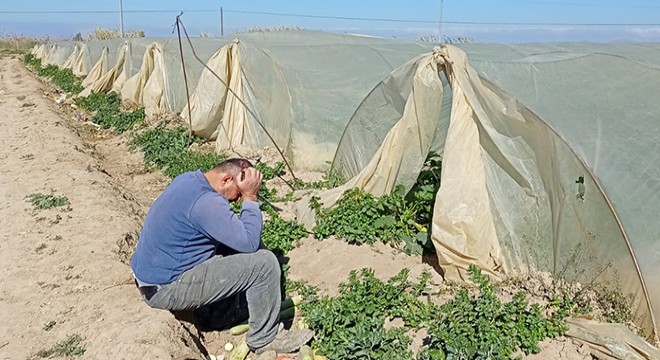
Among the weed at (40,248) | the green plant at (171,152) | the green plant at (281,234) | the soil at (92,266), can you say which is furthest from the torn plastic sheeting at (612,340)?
the green plant at (171,152)

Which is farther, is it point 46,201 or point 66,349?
point 46,201

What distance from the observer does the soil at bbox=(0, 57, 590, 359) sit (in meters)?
3.83

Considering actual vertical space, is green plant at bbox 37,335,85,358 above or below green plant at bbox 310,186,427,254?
below

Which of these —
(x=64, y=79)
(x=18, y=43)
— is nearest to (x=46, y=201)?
(x=64, y=79)

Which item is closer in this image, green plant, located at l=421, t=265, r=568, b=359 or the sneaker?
green plant, located at l=421, t=265, r=568, b=359

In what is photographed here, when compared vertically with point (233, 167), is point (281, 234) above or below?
below

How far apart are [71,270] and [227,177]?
195cm

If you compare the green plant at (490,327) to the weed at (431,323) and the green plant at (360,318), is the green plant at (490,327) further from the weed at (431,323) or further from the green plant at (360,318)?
the green plant at (360,318)

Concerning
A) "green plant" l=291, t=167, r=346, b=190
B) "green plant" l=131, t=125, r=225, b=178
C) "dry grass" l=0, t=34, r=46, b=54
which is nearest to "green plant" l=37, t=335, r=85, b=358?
"green plant" l=291, t=167, r=346, b=190

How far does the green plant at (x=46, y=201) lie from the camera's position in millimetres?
6527

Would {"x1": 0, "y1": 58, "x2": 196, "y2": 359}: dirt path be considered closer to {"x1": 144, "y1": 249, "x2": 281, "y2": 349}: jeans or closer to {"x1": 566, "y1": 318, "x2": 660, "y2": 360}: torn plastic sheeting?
{"x1": 144, "y1": 249, "x2": 281, "y2": 349}: jeans

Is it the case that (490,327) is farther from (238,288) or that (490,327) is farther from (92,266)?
(92,266)

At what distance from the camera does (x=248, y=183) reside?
3.87 m

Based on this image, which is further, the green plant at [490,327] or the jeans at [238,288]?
the jeans at [238,288]
